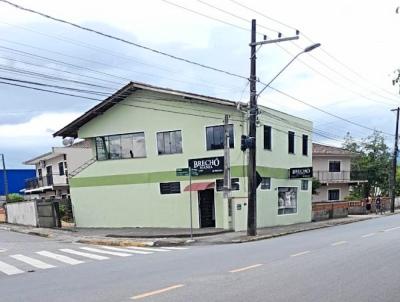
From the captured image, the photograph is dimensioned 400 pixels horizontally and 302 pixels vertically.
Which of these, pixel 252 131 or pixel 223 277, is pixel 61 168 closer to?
pixel 252 131

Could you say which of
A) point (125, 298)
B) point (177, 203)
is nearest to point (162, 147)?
point (177, 203)

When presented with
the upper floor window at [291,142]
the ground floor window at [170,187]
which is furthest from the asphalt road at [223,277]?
the upper floor window at [291,142]

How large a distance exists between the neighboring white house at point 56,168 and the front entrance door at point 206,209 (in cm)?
1761

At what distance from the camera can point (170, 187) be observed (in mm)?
28781

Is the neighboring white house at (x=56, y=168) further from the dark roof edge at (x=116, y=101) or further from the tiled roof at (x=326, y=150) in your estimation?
the tiled roof at (x=326, y=150)

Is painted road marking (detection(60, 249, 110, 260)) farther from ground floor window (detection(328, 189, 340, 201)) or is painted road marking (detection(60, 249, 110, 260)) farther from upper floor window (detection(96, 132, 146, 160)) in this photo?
ground floor window (detection(328, 189, 340, 201))

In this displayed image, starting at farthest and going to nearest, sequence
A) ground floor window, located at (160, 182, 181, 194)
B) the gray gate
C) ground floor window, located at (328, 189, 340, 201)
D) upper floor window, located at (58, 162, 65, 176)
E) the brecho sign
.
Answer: ground floor window, located at (328, 189, 340, 201) < upper floor window, located at (58, 162, 65, 176) < the gray gate < ground floor window, located at (160, 182, 181, 194) < the brecho sign

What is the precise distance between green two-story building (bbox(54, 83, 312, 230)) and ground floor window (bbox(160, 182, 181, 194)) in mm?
59

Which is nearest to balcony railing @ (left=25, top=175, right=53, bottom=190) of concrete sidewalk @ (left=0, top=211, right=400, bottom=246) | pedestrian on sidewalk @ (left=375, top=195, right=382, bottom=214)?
concrete sidewalk @ (left=0, top=211, right=400, bottom=246)

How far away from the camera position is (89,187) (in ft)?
104

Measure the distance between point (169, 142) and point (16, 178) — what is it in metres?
47.5

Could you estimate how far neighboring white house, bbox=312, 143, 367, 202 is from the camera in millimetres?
53375

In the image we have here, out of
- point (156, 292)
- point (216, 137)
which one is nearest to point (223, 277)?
point (156, 292)

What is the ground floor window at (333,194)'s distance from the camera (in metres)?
55.0
